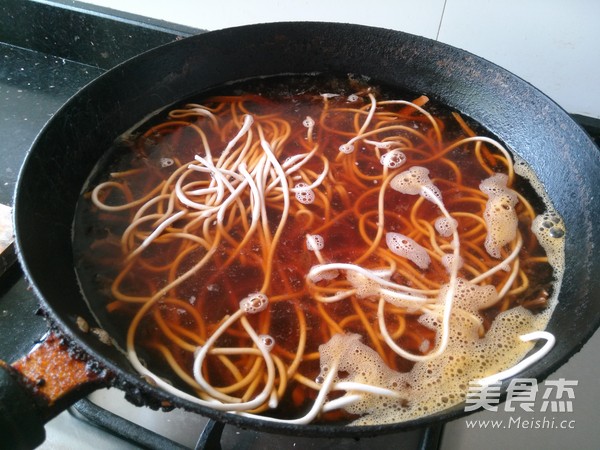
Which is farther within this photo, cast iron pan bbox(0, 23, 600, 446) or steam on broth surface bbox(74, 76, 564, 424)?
steam on broth surface bbox(74, 76, 564, 424)

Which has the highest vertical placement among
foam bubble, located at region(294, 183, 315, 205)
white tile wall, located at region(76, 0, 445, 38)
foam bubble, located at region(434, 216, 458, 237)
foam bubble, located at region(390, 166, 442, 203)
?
white tile wall, located at region(76, 0, 445, 38)

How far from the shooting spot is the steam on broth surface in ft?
3.93

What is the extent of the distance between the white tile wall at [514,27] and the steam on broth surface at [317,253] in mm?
296

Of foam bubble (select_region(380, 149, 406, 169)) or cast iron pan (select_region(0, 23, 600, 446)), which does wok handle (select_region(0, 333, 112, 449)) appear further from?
foam bubble (select_region(380, 149, 406, 169))

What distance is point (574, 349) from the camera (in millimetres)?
1002

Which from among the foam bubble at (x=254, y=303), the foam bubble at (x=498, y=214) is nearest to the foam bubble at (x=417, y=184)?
the foam bubble at (x=498, y=214)

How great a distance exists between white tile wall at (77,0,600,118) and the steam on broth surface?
0.97 feet

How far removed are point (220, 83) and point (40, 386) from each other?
4.08 ft

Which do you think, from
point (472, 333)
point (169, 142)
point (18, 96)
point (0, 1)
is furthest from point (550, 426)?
point (0, 1)

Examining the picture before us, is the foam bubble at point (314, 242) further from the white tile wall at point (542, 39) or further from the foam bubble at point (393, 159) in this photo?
the white tile wall at point (542, 39)

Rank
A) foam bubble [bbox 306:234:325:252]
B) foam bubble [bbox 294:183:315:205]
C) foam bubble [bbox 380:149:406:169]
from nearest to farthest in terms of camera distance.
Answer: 1. foam bubble [bbox 306:234:325:252]
2. foam bubble [bbox 294:183:315:205]
3. foam bubble [bbox 380:149:406:169]

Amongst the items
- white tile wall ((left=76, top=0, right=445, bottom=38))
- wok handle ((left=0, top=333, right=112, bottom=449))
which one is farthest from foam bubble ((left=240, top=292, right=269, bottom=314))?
white tile wall ((left=76, top=0, right=445, bottom=38))

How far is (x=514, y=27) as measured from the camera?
1.78 meters

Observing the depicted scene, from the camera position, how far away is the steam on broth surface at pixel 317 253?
120 cm
